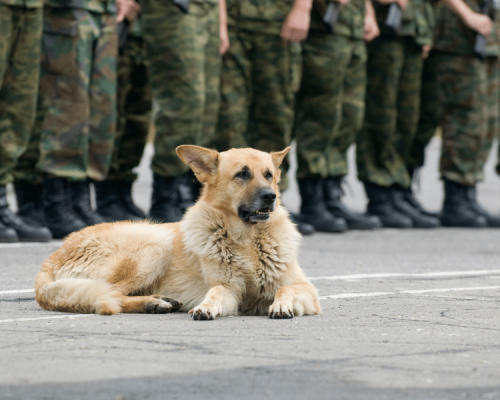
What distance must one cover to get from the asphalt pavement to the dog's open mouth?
56 cm

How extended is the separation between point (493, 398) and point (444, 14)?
26.7 ft

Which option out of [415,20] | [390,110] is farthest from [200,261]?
[415,20]

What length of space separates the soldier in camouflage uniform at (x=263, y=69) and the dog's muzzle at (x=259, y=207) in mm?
3919

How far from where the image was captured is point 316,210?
9227 mm

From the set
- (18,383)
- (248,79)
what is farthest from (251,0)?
(18,383)

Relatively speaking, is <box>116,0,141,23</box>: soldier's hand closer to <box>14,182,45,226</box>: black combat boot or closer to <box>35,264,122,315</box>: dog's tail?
<box>14,182,45,226</box>: black combat boot

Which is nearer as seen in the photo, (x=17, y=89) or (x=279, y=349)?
(x=279, y=349)

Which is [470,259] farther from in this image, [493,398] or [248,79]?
[493,398]

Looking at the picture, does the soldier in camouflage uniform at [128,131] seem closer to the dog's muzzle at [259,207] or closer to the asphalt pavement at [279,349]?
the asphalt pavement at [279,349]

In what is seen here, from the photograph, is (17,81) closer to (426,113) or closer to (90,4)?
(90,4)

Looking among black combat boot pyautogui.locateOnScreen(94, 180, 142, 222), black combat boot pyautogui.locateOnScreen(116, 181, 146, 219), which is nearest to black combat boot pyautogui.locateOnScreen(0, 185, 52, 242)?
black combat boot pyautogui.locateOnScreen(94, 180, 142, 222)

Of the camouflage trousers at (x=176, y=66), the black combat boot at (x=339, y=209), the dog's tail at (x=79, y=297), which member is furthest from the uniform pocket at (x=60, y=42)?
the black combat boot at (x=339, y=209)

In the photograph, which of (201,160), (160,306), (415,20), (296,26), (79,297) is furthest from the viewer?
(415,20)

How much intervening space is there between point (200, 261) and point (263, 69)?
421 cm
